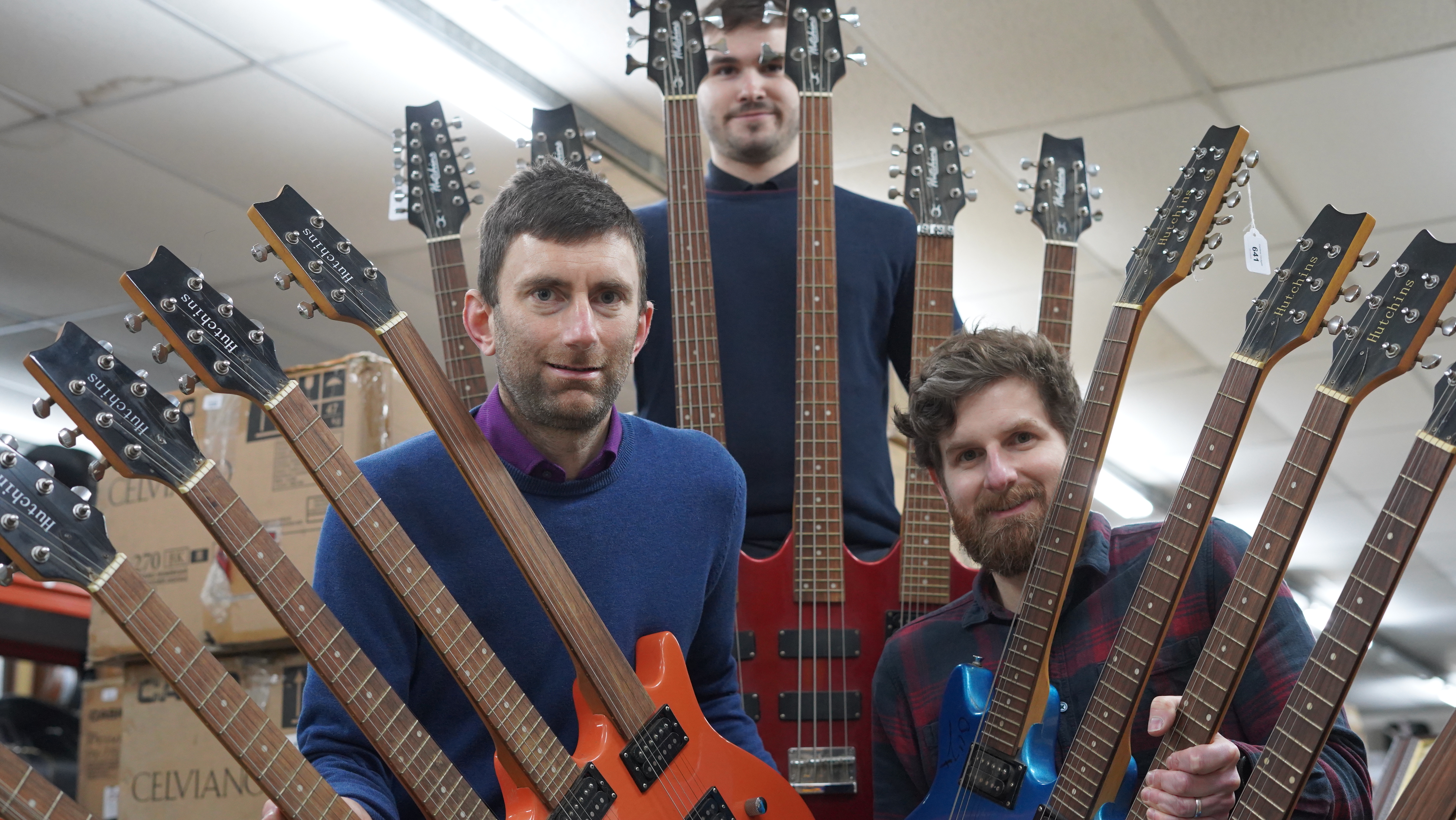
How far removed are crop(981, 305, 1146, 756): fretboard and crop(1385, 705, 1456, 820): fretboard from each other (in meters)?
0.50

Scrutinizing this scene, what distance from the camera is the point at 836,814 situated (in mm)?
1969

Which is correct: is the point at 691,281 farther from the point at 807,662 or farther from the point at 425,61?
the point at 425,61

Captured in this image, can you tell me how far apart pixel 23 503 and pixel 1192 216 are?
137cm

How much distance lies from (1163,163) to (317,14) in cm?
265

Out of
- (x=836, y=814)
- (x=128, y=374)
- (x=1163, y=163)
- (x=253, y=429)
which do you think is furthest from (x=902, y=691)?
(x=1163, y=163)

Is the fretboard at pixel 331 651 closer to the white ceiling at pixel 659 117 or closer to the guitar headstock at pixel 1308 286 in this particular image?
the guitar headstock at pixel 1308 286

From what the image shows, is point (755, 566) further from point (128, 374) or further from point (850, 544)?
point (128, 374)

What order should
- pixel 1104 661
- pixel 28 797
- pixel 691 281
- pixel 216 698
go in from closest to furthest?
pixel 28 797 → pixel 216 698 → pixel 1104 661 → pixel 691 281

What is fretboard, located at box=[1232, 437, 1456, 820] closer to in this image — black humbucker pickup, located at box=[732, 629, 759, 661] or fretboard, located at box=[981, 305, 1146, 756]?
fretboard, located at box=[981, 305, 1146, 756]

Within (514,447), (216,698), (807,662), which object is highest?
(514,447)

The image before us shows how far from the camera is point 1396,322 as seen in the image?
4.25ft

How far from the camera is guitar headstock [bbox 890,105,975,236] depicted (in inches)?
84.7

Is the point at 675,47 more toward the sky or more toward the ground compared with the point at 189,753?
more toward the sky

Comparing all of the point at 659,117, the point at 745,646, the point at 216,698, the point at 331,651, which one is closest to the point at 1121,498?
the point at 659,117
